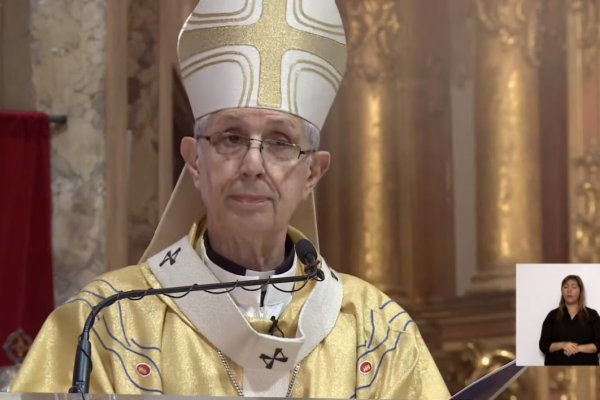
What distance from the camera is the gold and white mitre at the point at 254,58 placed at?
10.3ft

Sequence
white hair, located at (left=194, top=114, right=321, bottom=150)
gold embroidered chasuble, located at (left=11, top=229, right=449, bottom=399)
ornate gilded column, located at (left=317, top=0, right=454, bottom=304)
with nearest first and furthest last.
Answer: gold embroidered chasuble, located at (left=11, top=229, right=449, bottom=399), white hair, located at (left=194, top=114, right=321, bottom=150), ornate gilded column, located at (left=317, top=0, right=454, bottom=304)

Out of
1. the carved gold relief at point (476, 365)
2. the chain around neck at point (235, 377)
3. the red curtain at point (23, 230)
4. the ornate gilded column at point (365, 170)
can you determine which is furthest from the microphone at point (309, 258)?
the ornate gilded column at point (365, 170)

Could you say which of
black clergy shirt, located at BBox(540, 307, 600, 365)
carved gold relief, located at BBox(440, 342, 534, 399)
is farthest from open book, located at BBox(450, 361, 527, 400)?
carved gold relief, located at BBox(440, 342, 534, 399)

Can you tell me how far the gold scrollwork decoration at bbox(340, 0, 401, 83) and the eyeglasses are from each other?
2327 mm

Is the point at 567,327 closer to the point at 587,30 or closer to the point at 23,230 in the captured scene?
the point at 23,230

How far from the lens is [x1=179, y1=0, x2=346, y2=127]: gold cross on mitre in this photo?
3141mm

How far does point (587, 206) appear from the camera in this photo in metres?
5.12

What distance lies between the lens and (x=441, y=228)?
17.4 ft

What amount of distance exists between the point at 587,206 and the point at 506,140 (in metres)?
0.39

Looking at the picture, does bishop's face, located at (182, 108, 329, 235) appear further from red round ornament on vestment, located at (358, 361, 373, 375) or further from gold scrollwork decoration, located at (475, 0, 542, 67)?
gold scrollwork decoration, located at (475, 0, 542, 67)

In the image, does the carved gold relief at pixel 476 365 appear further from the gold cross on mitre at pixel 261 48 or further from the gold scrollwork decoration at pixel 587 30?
the gold cross on mitre at pixel 261 48

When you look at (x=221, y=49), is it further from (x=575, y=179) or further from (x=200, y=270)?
(x=575, y=179)

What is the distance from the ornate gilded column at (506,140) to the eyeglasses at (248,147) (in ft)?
7.50

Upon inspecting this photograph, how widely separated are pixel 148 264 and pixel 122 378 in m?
0.35
